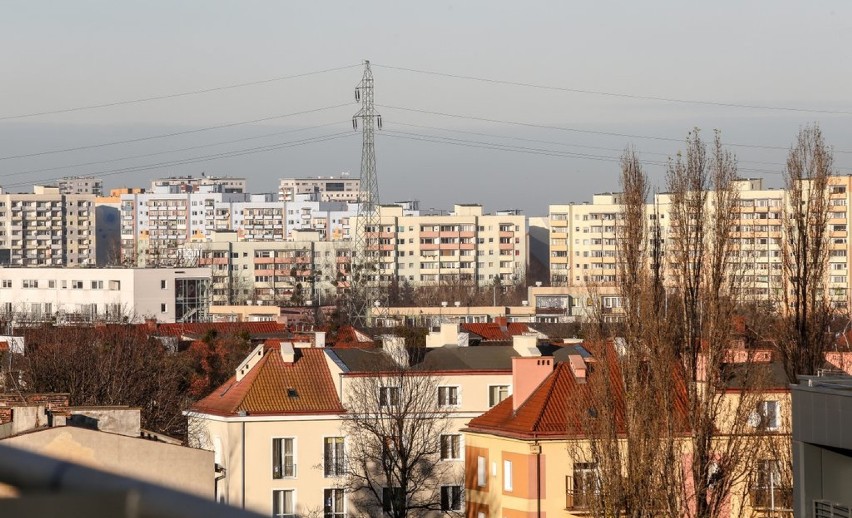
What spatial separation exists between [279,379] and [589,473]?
11.2 meters

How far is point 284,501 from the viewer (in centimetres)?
3244

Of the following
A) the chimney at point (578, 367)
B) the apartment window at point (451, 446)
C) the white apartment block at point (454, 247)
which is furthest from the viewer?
the white apartment block at point (454, 247)

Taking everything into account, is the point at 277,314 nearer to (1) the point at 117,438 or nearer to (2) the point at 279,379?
(2) the point at 279,379

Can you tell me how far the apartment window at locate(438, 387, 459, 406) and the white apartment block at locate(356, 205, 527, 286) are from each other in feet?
362

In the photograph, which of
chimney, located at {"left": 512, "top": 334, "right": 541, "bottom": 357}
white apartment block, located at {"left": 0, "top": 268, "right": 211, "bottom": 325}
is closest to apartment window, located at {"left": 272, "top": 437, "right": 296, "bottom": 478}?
chimney, located at {"left": 512, "top": 334, "right": 541, "bottom": 357}

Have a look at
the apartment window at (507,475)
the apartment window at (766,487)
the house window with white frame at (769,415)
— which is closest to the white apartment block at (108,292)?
the apartment window at (507,475)

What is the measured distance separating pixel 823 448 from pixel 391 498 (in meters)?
18.6

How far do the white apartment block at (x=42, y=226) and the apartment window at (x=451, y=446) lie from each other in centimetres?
15667

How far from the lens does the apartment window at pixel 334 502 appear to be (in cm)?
3247

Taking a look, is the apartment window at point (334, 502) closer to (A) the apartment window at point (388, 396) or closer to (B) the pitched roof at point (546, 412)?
(A) the apartment window at point (388, 396)

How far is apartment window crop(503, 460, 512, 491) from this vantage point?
2824 cm

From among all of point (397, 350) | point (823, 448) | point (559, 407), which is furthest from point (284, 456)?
point (823, 448)

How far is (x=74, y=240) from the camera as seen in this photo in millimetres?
188000

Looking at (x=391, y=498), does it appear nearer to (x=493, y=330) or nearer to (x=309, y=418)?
(x=309, y=418)
